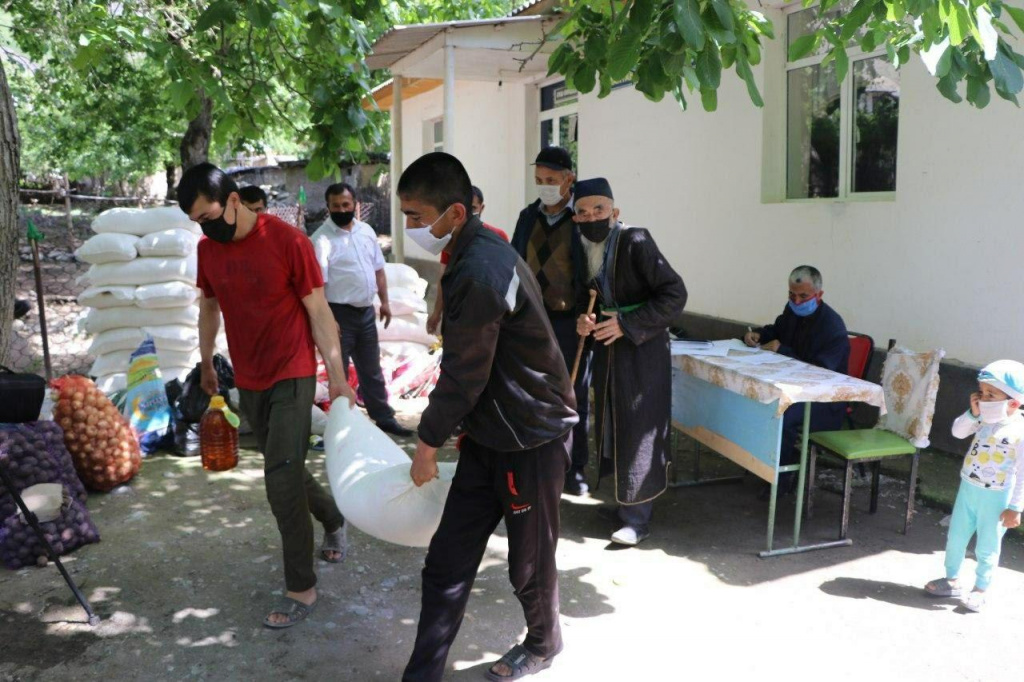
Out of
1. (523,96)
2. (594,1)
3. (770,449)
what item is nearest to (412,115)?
(523,96)

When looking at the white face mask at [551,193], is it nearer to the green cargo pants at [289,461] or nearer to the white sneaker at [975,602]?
the green cargo pants at [289,461]

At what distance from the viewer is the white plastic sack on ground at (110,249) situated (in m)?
7.11

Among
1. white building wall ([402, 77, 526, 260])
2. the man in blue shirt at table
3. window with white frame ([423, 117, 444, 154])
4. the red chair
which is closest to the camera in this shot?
the man in blue shirt at table

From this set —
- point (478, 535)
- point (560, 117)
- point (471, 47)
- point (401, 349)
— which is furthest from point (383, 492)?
point (560, 117)

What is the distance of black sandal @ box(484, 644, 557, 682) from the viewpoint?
128 inches

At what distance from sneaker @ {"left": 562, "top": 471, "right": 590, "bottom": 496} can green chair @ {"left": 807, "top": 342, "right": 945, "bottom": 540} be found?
129cm

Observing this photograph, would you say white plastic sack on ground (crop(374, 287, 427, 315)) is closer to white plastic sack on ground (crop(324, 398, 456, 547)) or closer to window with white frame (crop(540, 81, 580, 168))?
window with white frame (crop(540, 81, 580, 168))

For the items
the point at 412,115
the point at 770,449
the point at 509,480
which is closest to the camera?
the point at 509,480

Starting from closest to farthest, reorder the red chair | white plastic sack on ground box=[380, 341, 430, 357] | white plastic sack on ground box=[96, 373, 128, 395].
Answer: the red chair < white plastic sack on ground box=[96, 373, 128, 395] < white plastic sack on ground box=[380, 341, 430, 357]

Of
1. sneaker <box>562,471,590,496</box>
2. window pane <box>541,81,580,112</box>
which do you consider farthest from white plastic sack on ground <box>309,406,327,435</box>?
window pane <box>541,81,580,112</box>

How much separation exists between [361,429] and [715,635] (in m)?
1.67

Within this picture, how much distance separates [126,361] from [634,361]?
465cm

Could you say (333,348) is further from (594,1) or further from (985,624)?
(985,624)

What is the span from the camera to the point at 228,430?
198 inches
